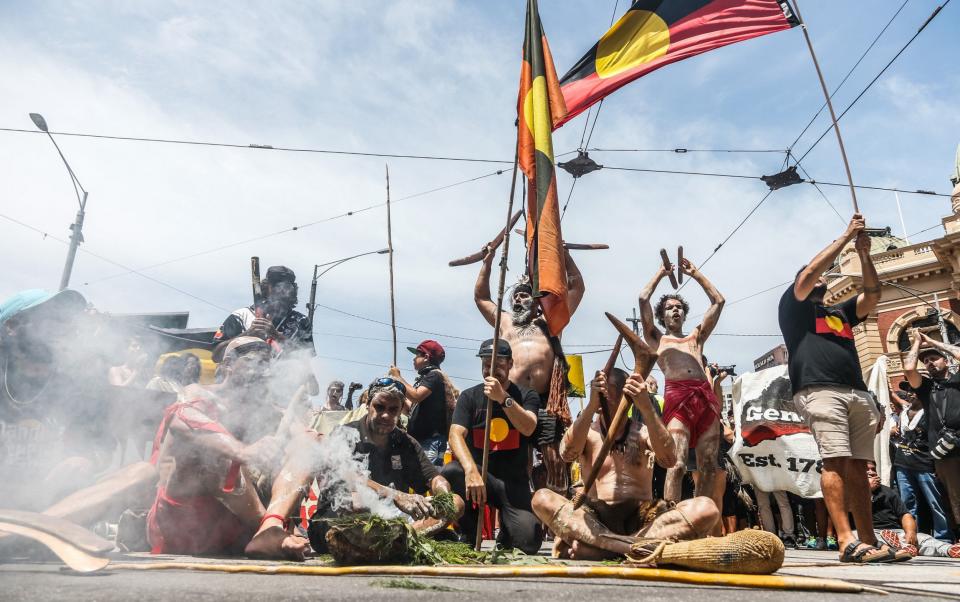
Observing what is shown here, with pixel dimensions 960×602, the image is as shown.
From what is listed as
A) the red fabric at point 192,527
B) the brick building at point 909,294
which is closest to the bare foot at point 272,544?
the red fabric at point 192,527

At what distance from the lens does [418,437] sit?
5410 millimetres

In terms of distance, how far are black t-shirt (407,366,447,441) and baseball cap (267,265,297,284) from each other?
1393mm

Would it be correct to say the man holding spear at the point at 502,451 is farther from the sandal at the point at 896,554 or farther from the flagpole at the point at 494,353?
the sandal at the point at 896,554

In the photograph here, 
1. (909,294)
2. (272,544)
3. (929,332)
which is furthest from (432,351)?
(929,332)

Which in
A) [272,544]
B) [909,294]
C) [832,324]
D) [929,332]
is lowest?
[272,544]

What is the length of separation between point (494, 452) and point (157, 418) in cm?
214

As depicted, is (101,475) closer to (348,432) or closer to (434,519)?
(348,432)

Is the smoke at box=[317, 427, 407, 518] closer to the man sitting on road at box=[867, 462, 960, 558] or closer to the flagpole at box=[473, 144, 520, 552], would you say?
the flagpole at box=[473, 144, 520, 552]

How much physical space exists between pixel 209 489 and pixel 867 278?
4.23 meters

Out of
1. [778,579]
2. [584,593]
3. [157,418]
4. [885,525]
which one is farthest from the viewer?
[885,525]

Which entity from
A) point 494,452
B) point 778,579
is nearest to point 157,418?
point 494,452

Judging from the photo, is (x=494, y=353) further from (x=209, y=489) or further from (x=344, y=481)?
(x=209, y=489)

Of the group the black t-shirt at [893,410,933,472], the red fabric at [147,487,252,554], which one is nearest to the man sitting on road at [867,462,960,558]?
the black t-shirt at [893,410,933,472]

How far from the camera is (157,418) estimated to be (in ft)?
13.1
